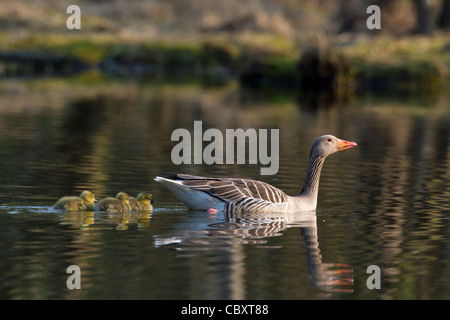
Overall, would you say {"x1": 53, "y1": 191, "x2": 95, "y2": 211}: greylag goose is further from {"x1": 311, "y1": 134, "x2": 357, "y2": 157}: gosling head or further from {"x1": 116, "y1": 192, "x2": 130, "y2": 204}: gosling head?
{"x1": 311, "y1": 134, "x2": 357, "y2": 157}: gosling head

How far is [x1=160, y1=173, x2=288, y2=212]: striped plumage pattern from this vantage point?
1538 cm

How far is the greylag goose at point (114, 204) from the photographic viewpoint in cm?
1523

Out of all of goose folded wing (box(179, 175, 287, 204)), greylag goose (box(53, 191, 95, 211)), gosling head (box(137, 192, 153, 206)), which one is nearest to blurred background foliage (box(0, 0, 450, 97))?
goose folded wing (box(179, 175, 287, 204))

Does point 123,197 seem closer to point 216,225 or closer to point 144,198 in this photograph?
point 144,198

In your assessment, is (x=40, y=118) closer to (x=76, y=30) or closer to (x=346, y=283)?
(x=346, y=283)

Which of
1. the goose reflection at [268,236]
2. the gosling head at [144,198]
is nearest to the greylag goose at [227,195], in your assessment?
the goose reflection at [268,236]

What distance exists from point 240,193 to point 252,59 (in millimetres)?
44463

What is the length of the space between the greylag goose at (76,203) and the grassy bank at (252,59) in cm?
3925

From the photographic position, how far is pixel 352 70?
5631 centimetres

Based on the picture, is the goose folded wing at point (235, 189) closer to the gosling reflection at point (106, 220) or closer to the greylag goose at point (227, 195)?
the greylag goose at point (227, 195)

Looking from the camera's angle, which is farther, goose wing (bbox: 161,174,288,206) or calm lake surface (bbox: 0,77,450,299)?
goose wing (bbox: 161,174,288,206)

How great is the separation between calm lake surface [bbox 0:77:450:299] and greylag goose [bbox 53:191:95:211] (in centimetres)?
13

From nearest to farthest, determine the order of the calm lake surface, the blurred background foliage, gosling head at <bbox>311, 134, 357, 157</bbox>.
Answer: the calm lake surface < gosling head at <bbox>311, 134, 357, 157</bbox> < the blurred background foliage
